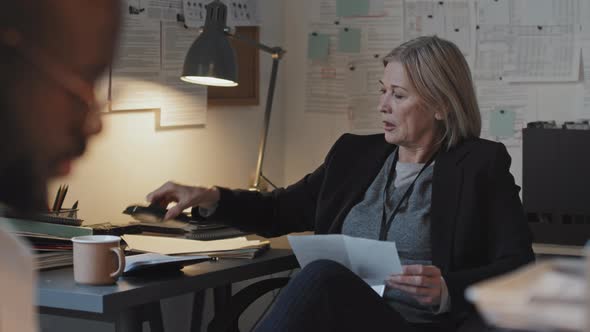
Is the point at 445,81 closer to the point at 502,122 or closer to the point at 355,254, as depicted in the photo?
the point at 355,254

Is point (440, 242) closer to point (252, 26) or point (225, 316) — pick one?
point (225, 316)

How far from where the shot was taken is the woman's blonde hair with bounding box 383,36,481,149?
7.82 feet

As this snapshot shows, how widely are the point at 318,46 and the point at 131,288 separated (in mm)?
1754

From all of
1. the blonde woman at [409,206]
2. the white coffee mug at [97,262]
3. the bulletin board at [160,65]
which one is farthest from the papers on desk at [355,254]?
the bulletin board at [160,65]

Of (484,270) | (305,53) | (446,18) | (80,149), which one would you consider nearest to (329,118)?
(305,53)

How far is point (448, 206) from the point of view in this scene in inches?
89.8

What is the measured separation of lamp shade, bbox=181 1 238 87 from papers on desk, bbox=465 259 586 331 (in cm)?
212

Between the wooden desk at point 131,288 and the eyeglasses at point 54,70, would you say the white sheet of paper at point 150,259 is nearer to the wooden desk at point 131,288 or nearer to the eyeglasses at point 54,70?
the wooden desk at point 131,288

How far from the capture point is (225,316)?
2.19m

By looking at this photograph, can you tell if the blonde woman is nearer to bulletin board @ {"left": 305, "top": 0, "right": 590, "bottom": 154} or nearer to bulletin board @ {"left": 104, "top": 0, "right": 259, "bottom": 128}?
bulletin board @ {"left": 104, "top": 0, "right": 259, "bottom": 128}

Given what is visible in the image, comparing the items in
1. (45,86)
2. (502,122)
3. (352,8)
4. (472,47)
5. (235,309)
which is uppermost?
(352,8)

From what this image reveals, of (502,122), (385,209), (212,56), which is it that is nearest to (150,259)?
(385,209)

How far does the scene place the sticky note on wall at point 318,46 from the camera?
11.3ft

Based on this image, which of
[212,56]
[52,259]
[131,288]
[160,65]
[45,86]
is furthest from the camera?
[160,65]
